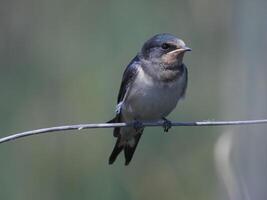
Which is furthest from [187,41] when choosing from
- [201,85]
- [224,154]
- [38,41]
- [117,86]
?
[224,154]

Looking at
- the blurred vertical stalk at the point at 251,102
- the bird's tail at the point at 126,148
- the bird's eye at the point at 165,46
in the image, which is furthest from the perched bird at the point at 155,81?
the blurred vertical stalk at the point at 251,102

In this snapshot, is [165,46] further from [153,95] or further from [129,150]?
[129,150]

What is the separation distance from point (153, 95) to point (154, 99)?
0.02 meters

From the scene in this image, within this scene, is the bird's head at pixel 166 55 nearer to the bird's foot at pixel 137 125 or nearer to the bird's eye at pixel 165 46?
the bird's eye at pixel 165 46

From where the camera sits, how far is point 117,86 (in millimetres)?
3955

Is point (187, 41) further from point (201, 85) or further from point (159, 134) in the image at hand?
point (159, 134)

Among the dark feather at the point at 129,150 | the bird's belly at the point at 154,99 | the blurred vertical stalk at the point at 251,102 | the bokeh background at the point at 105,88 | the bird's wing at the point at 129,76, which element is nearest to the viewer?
the blurred vertical stalk at the point at 251,102

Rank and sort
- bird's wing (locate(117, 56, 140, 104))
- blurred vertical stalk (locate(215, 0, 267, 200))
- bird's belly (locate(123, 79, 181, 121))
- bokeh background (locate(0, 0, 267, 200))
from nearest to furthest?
blurred vertical stalk (locate(215, 0, 267, 200))
bird's belly (locate(123, 79, 181, 121))
bird's wing (locate(117, 56, 140, 104))
bokeh background (locate(0, 0, 267, 200))

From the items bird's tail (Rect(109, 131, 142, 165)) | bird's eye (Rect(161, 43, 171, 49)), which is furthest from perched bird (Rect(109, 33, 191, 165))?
bird's tail (Rect(109, 131, 142, 165))

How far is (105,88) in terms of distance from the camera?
394cm

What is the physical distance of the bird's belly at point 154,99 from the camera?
3084mm

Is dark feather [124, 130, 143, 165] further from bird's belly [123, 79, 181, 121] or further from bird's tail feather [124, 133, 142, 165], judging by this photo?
bird's belly [123, 79, 181, 121]

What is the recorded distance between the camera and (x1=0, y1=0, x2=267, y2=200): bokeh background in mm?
3574

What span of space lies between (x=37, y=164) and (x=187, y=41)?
3.65ft
